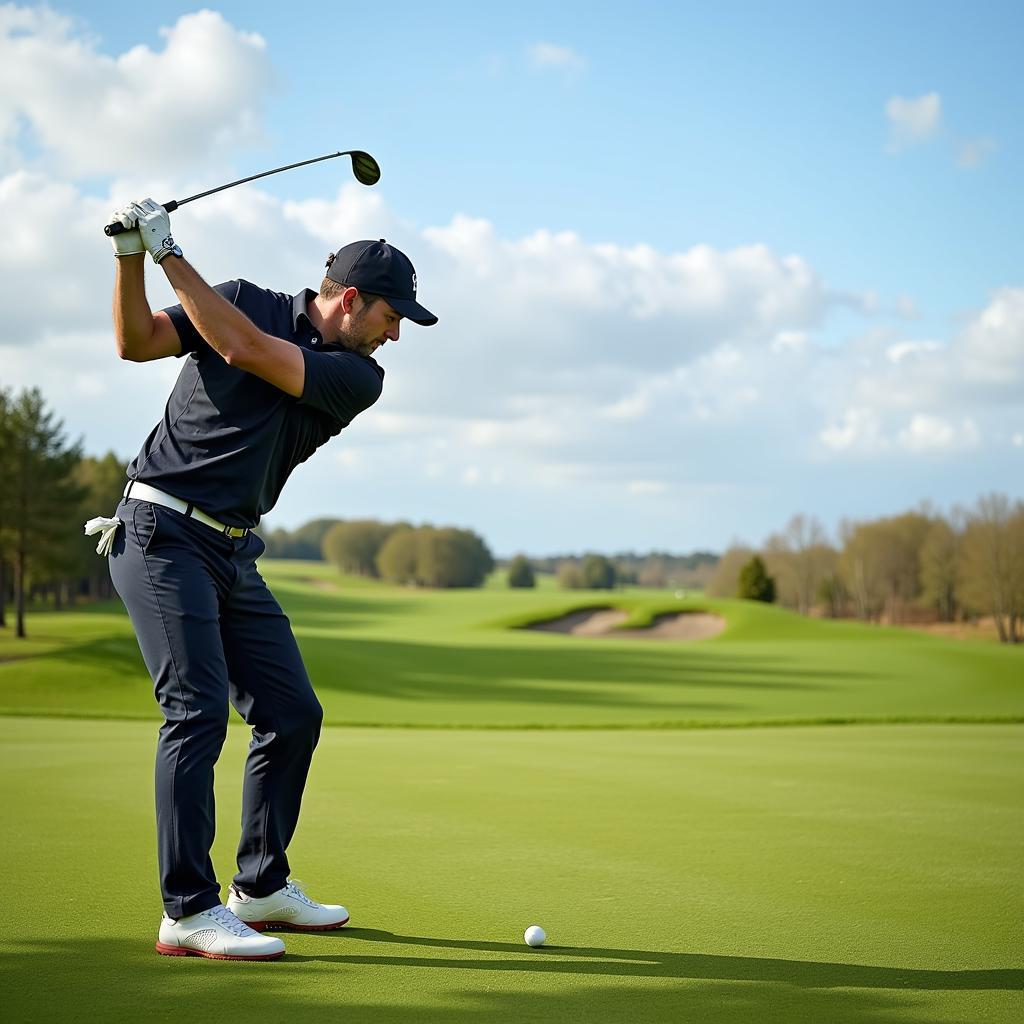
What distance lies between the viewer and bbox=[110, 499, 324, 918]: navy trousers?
4.09m

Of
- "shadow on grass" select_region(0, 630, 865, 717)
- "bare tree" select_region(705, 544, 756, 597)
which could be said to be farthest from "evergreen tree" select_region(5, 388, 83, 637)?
"bare tree" select_region(705, 544, 756, 597)

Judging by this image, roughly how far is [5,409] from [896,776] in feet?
123

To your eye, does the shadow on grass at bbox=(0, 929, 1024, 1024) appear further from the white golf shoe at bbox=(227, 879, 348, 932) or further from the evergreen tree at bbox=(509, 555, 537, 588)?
the evergreen tree at bbox=(509, 555, 537, 588)

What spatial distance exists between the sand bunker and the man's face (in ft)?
143

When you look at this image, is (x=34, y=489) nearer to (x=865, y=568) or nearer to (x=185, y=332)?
(x=185, y=332)

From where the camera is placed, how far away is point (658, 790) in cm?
808

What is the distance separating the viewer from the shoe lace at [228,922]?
3920 mm

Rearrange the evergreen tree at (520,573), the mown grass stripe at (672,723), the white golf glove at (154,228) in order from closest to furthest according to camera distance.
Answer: the white golf glove at (154,228), the mown grass stripe at (672,723), the evergreen tree at (520,573)

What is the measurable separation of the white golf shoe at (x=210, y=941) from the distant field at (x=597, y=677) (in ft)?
49.3

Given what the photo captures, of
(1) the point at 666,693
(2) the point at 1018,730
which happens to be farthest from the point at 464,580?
(2) the point at 1018,730

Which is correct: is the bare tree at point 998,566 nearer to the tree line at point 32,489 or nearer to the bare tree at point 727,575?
the bare tree at point 727,575

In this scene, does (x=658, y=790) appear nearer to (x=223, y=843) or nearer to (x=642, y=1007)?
(x=223, y=843)

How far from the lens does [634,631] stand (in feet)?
163

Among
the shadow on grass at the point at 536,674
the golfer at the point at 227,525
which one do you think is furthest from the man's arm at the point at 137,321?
the shadow on grass at the point at 536,674
